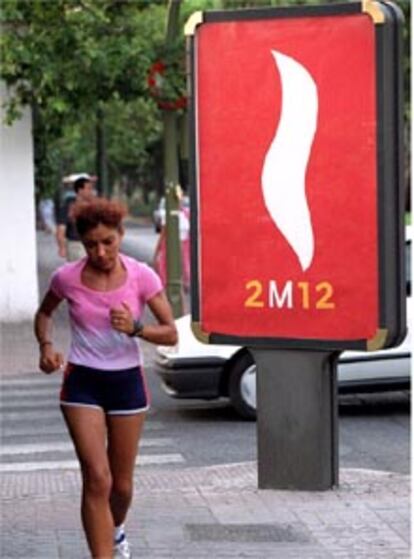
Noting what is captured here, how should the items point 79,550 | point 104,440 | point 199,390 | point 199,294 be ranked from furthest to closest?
point 199,390, point 199,294, point 79,550, point 104,440

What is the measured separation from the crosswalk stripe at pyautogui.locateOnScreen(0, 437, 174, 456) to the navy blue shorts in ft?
15.4

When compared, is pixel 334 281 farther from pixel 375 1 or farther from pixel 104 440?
pixel 104 440

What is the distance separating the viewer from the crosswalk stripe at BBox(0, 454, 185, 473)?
432 inches

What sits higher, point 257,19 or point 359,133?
point 257,19

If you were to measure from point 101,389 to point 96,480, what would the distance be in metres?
0.41

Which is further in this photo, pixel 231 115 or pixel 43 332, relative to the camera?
pixel 231 115

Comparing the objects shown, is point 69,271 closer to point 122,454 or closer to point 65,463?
point 122,454

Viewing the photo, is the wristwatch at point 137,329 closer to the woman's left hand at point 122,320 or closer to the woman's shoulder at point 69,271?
the woman's left hand at point 122,320

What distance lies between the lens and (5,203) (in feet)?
71.9

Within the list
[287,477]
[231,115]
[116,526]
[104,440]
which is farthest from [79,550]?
[231,115]

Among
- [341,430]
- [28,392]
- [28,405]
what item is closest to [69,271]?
[341,430]

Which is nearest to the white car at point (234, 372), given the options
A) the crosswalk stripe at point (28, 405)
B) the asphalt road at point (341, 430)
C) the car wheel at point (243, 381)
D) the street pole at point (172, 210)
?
the car wheel at point (243, 381)

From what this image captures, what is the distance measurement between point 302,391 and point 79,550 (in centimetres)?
196

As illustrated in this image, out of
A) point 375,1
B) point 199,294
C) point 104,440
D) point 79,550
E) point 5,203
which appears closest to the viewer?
point 104,440
